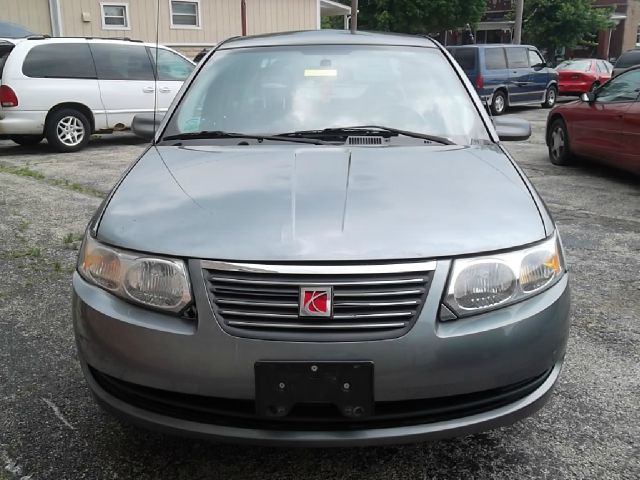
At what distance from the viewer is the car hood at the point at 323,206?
Result: 1927mm

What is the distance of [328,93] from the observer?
313cm

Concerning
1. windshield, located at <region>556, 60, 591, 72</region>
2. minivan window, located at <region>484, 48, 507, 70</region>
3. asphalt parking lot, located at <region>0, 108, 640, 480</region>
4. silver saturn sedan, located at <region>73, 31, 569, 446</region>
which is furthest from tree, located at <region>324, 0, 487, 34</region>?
silver saturn sedan, located at <region>73, 31, 569, 446</region>

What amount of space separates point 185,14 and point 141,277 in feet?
63.5

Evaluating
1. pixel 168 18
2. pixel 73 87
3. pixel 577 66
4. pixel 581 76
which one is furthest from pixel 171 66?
pixel 577 66

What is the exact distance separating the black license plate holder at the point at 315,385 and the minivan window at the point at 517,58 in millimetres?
15516

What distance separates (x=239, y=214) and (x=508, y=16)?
4347 centimetres

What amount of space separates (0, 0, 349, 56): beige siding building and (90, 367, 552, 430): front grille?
16.1 m

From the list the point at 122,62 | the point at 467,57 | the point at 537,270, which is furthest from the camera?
the point at 467,57

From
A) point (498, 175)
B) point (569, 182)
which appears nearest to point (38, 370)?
point (498, 175)

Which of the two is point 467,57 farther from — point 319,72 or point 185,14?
point 319,72

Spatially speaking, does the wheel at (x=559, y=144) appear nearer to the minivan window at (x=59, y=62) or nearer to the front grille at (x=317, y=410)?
the minivan window at (x=59, y=62)

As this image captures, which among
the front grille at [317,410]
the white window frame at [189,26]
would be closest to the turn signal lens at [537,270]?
the front grille at [317,410]

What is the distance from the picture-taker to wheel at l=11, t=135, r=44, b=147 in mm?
9942

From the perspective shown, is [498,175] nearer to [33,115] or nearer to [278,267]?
[278,267]
